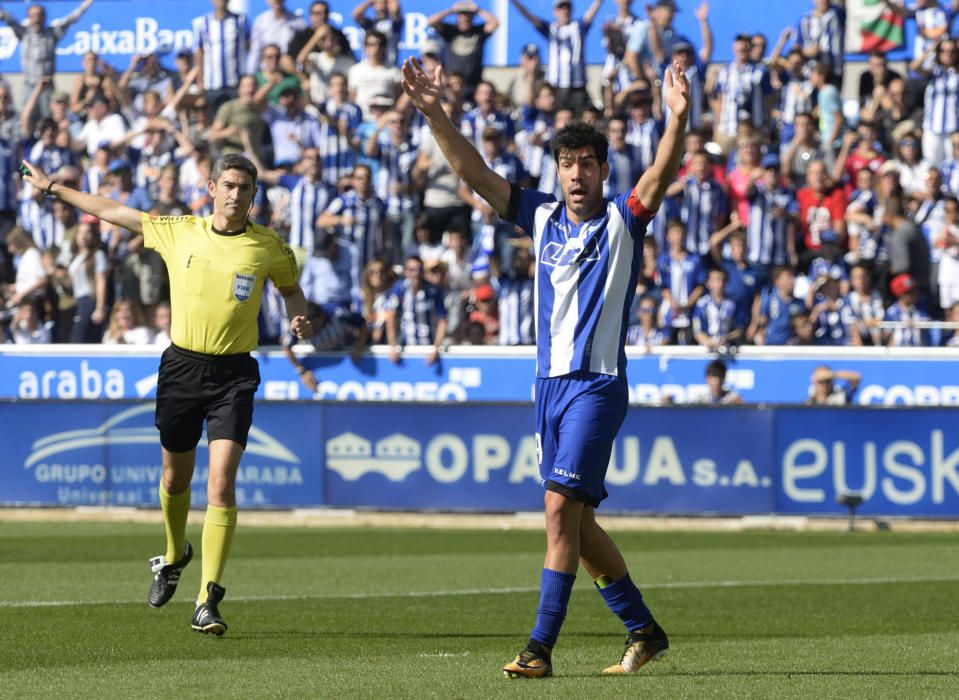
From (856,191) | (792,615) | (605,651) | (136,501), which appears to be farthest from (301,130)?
(605,651)

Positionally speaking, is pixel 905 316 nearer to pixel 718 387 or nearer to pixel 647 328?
pixel 718 387

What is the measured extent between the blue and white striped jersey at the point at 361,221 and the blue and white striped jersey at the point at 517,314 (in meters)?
1.85

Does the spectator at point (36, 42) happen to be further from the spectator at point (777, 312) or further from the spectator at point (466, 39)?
the spectator at point (777, 312)

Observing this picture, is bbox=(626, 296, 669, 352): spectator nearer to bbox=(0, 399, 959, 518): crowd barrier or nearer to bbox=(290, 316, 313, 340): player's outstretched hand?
bbox=(0, 399, 959, 518): crowd barrier

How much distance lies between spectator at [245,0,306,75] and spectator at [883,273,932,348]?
8.89 m

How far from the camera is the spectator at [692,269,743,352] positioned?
19672 millimetres

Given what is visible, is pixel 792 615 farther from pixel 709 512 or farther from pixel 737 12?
pixel 737 12

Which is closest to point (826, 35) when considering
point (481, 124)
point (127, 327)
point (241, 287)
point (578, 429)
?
point (481, 124)

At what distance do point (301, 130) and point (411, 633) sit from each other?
14.2 metres

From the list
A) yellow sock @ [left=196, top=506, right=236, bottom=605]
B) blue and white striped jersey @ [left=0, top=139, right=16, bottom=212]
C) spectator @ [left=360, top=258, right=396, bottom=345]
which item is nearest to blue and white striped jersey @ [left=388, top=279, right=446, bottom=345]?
spectator @ [left=360, top=258, right=396, bottom=345]

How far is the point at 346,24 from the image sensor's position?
24609mm

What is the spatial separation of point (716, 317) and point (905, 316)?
2.03 meters

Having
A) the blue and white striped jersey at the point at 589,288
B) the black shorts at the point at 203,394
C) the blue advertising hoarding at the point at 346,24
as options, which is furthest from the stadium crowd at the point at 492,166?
the blue and white striped jersey at the point at 589,288

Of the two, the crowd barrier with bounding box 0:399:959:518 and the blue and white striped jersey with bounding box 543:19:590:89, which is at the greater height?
the blue and white striped jersey with bounding box 543:19:590:89
